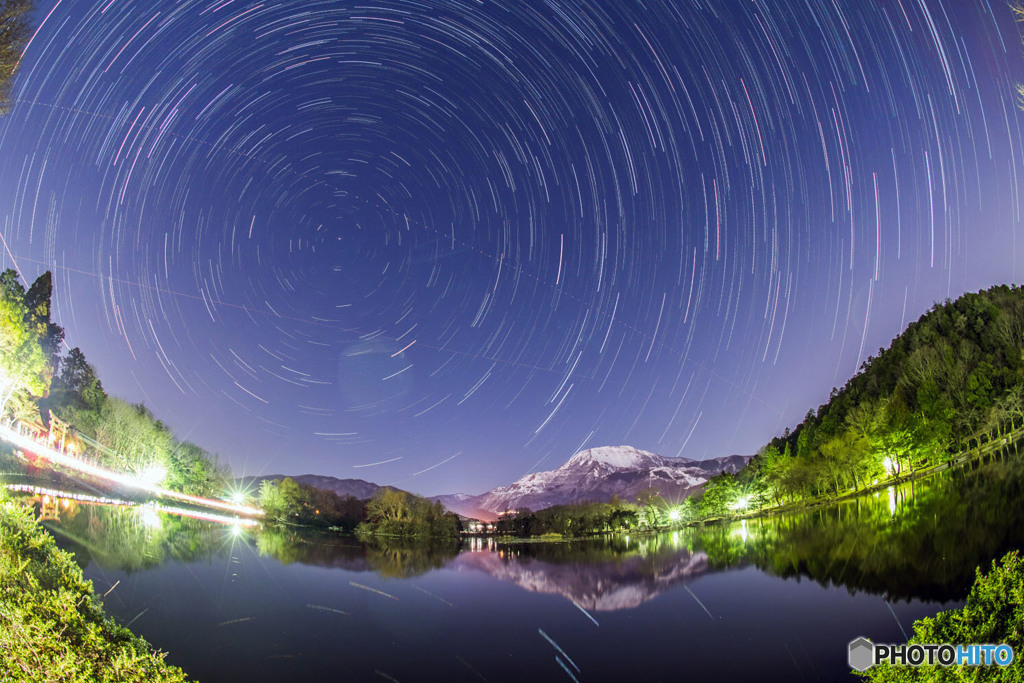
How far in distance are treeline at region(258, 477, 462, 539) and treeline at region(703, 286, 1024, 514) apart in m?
24.9

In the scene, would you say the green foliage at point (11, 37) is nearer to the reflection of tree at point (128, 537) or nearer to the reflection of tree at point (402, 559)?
the reflection of tree at point (128, 537)

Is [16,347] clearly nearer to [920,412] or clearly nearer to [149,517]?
[149,517]

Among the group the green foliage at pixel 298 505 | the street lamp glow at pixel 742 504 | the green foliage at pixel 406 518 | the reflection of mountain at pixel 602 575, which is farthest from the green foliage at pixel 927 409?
the green foliage at pixel 298 505

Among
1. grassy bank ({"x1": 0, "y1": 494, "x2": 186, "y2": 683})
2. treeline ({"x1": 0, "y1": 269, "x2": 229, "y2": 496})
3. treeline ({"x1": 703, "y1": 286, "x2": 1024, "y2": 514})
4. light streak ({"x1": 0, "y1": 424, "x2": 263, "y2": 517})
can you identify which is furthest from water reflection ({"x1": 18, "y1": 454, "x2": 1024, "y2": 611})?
treeline ({"x1": 0, "y1": 269, "x2": 229, "y2": 496})

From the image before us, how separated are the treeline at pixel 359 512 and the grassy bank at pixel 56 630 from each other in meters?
15.5

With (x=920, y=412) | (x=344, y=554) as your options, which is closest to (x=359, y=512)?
(x=344, y=554)

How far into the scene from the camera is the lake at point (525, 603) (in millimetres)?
9203

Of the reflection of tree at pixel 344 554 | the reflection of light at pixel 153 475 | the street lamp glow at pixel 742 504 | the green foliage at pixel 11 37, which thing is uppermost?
the green foliage at pixel 11 37

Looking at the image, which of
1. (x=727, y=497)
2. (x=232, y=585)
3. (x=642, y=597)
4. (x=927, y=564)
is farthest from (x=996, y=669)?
(x=727, y=497)

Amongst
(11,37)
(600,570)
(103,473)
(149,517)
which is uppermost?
(11,37)

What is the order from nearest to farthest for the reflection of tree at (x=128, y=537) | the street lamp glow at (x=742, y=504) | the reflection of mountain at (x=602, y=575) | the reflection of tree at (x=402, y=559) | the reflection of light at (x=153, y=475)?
the reflection of tree at (x=128, y=537) → the reflection of mountain at (x=602, y=575) → the reflection of tree at (x=402, y=559) → the reflection of light at (x=153, y=475) → the street lamp glow at (x=742, y=504)

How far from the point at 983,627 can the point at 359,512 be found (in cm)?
3188

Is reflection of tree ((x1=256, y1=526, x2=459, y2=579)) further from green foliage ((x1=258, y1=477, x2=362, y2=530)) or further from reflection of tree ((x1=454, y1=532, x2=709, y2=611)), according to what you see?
green foliage ((x1=258, y1=477, x2=362, y2=530))

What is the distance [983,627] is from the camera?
6695 millimetres
